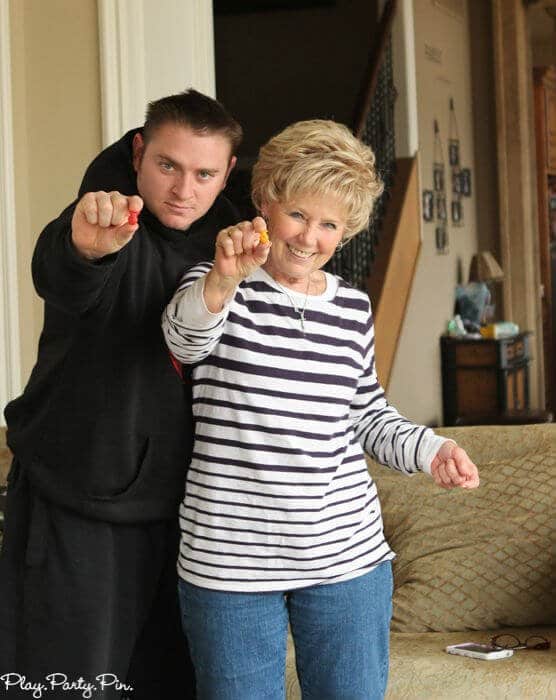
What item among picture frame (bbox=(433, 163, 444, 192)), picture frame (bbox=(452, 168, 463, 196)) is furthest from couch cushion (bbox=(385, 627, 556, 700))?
picture frame (bbox=(452, 168, 463, 196))

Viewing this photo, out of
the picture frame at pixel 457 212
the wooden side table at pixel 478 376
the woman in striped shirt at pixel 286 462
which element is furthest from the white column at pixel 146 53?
the picture frame at pixel 457 212

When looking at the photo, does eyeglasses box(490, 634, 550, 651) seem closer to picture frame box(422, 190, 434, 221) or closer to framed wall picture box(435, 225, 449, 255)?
picture frame box(422, 190, 434, 221)

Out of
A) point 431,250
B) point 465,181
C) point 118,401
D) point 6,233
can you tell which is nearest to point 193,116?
point 118,401

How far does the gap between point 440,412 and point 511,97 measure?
9.30ft

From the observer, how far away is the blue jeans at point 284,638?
1.67 m

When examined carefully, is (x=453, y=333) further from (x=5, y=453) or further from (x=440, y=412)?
(x=5, y=453)

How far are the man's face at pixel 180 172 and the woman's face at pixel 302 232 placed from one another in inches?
4.5

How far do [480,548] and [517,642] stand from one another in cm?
27

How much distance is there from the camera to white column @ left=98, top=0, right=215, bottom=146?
12.1ft

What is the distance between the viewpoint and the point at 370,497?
1.83 m

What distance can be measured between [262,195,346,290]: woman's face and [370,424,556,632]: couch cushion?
1.44m

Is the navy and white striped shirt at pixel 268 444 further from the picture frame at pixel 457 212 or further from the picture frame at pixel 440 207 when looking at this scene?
the picture frame at pixel 457 212

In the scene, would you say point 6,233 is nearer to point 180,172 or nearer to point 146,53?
point 146,53

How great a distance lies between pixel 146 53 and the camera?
3779 mm
